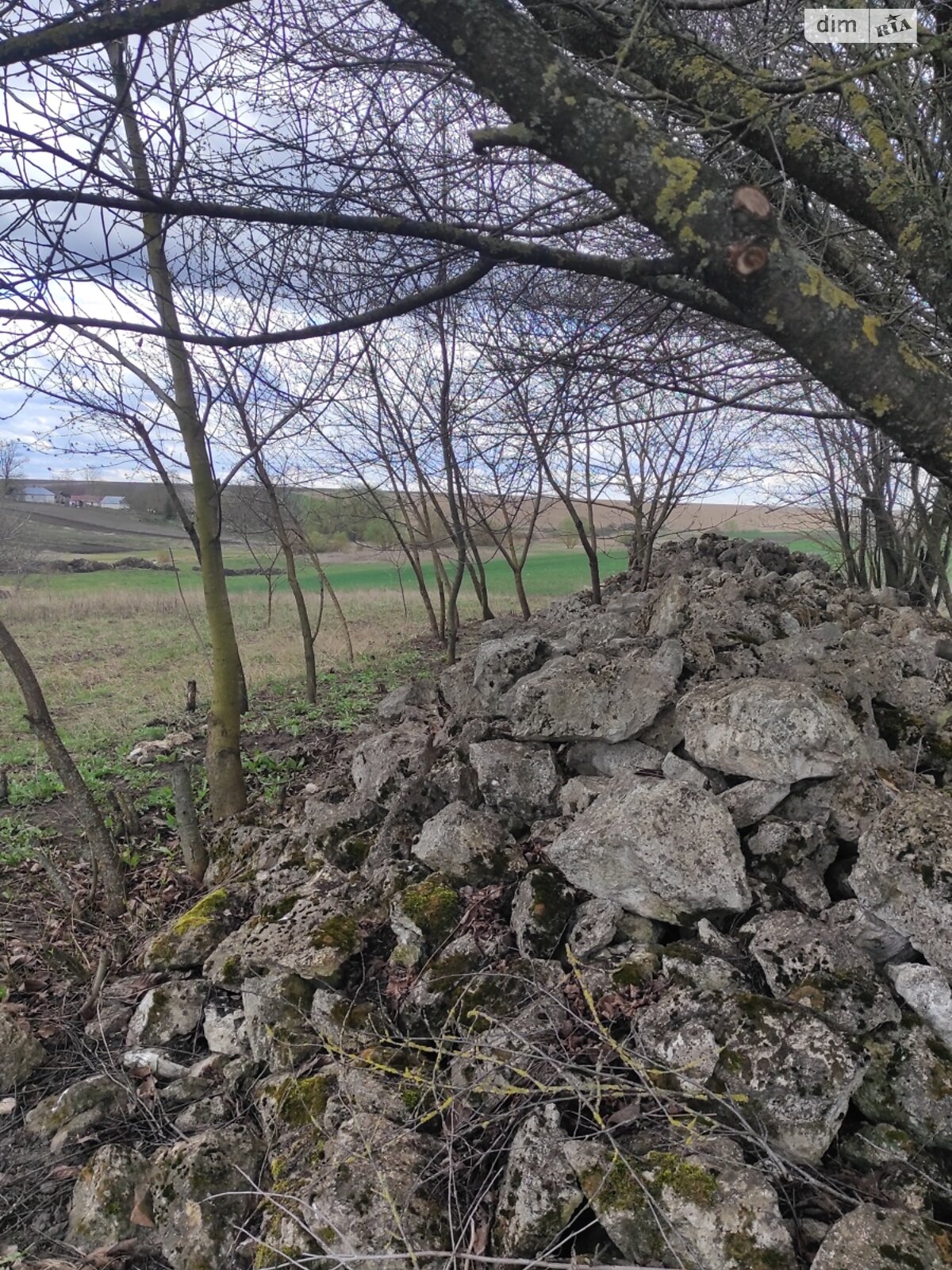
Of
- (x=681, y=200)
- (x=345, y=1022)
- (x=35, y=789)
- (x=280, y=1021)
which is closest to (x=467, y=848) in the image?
(x=345, y=1022)

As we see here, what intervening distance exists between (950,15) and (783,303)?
2.71 metres

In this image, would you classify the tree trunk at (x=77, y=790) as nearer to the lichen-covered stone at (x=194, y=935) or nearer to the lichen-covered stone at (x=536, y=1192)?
the lichen-covered stone at (x=194, y=935)

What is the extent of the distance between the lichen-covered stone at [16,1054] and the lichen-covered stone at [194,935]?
50 cm

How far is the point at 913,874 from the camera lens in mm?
2180

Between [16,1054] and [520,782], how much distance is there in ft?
7.62

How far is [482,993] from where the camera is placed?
95.3 inches

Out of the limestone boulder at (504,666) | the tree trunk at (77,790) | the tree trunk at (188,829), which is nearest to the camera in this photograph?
the limestone boulder at (504,666)

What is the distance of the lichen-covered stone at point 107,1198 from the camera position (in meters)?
2.20

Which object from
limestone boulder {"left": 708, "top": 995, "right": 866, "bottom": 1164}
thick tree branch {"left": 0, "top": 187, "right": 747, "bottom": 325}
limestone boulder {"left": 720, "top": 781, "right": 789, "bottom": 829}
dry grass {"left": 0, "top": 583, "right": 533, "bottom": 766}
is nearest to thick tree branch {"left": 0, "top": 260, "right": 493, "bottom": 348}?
thick tree branch {"left": 0, "top": 187, "right": 747, "bottom": 325}

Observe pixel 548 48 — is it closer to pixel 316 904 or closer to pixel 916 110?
pixel 916 110

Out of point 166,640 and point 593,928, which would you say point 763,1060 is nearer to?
point 593,928

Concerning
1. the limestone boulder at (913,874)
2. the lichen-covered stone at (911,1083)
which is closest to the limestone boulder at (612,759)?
the limestone boulder at (913,874)

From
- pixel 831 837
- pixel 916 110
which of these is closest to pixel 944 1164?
pixel 831 837

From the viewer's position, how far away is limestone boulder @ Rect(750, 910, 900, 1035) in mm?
2043
